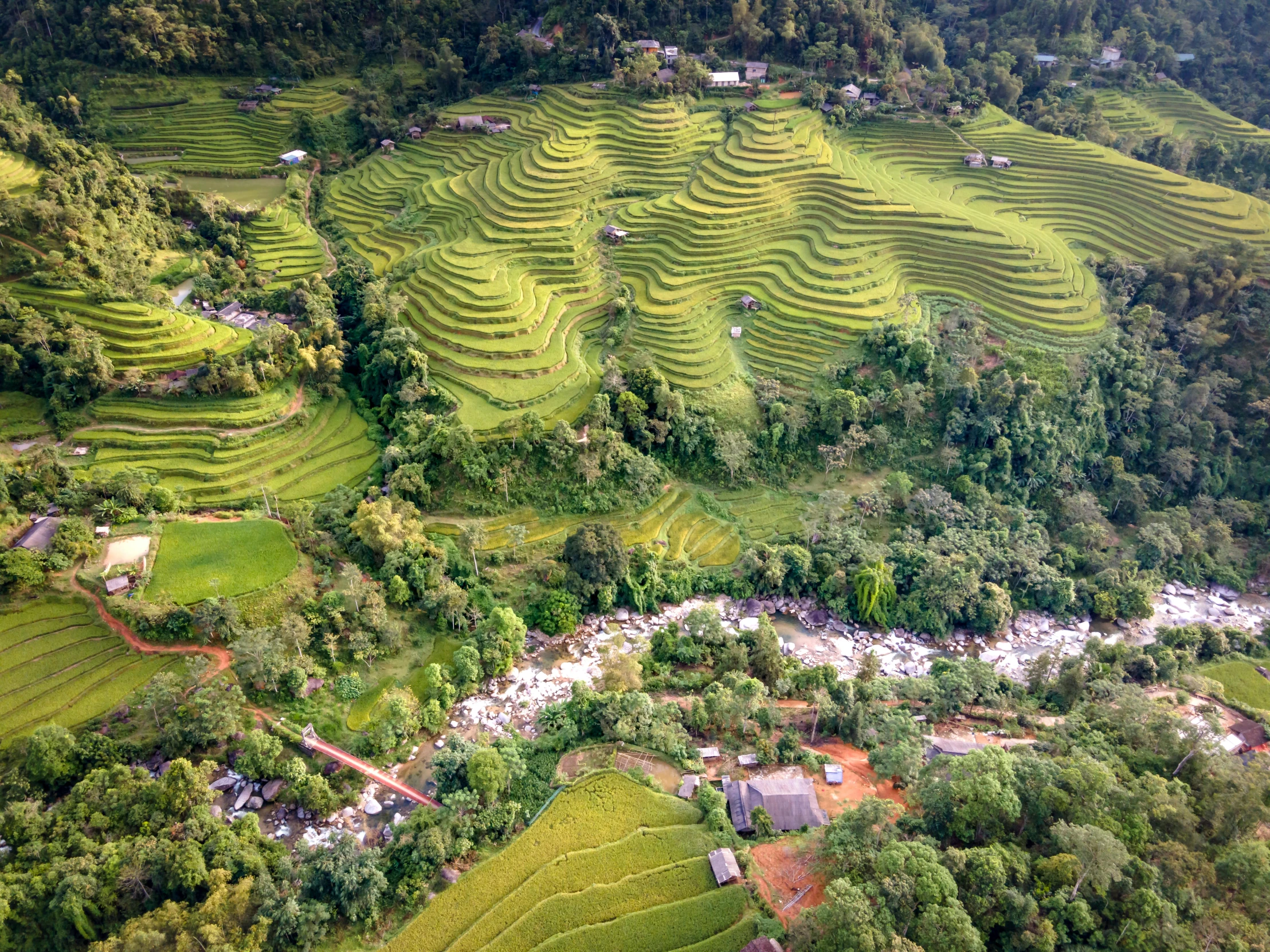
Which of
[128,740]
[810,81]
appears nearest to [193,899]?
[128,740]

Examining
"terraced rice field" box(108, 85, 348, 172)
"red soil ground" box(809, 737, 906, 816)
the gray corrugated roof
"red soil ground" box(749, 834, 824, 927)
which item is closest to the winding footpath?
the gray corrugated roof

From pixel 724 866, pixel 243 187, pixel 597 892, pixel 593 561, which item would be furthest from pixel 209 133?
pixel 724 866

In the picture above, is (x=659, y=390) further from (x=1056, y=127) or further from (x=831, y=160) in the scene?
(x=1056, y=127)

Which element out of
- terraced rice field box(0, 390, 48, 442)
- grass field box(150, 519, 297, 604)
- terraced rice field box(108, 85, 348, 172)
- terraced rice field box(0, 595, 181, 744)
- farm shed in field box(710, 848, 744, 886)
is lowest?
farm shed in field box(710, 848, 744, 886)

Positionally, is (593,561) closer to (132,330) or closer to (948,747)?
(948,747)

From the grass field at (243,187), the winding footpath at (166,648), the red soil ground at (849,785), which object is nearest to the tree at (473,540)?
the winding footpath at (166,648)

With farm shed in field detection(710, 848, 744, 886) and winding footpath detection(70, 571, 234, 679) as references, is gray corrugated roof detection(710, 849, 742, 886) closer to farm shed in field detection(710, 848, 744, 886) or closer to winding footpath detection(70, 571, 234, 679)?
farm shed in field detection(710, 848, 744, 886)
